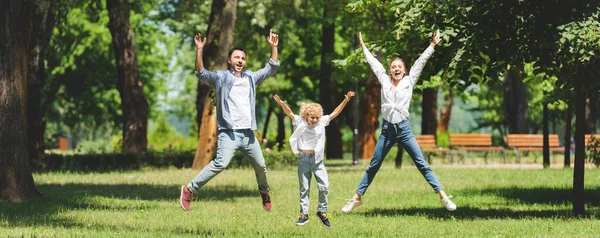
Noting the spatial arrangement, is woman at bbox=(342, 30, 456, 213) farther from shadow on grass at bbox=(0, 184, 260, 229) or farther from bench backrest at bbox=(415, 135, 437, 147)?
bench backrest at bbox=(415, 135, 437, 147)

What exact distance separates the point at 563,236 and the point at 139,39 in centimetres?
4882

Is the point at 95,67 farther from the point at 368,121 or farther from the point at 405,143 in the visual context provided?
the point at 405,143

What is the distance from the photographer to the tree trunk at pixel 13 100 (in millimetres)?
15984

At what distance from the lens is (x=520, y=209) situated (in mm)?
16375

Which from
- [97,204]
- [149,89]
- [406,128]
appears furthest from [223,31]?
[149,89]

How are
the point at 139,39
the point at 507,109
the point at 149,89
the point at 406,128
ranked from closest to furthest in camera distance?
the point at 406,128, the point at 507,109, the point at 139,39, the point at 149,89

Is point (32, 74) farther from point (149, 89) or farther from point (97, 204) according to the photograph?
point (149, 89)

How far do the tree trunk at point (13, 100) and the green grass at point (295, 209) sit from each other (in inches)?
16.8

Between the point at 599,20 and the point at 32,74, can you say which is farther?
the point at 32,74

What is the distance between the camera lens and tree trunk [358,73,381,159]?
129 ft

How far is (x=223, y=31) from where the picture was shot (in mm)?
26844

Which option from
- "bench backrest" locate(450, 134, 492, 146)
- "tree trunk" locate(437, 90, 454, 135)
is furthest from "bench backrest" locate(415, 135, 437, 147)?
"tree trunk" locate(437, 90, 454, 135)

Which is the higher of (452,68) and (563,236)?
(452,68)

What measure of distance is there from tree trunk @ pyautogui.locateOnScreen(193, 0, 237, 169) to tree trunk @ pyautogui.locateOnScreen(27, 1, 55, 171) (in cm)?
402
